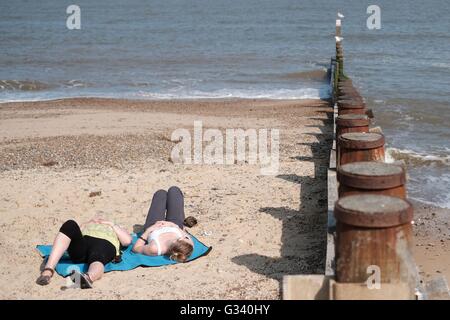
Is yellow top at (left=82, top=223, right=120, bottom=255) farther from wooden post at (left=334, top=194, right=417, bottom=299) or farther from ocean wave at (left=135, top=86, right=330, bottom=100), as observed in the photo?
ocean wave at (left=135, top=86, right=330, bottom=100)

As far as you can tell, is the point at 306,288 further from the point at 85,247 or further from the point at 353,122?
the point at 353,122

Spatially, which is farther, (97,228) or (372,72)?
(372,72)

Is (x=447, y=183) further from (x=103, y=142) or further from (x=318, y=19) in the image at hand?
(x=318, y=19)

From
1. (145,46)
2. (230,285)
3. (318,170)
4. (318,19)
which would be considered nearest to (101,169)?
(318,170)

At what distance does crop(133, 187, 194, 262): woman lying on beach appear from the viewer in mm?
6793

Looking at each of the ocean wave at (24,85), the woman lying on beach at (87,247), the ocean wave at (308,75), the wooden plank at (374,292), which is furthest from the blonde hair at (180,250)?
the ocean wave at (308,75)

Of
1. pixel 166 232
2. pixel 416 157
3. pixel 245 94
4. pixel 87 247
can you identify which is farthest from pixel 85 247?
pixel 245 94

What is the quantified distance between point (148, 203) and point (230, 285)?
3.05 metres

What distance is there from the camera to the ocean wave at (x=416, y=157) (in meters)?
12.5

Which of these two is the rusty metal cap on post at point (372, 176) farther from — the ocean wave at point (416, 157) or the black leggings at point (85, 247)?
the ocean wave at point (416, 157)

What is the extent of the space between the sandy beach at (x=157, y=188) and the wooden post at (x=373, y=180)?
1.64 metres

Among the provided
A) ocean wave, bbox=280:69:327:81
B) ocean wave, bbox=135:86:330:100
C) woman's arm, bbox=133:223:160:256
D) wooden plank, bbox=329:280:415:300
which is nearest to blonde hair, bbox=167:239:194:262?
woman's arm, bbox=133:223:160:256

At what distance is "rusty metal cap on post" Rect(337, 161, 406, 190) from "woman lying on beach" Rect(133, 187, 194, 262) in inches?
98.1

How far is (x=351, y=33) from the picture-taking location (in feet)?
141
